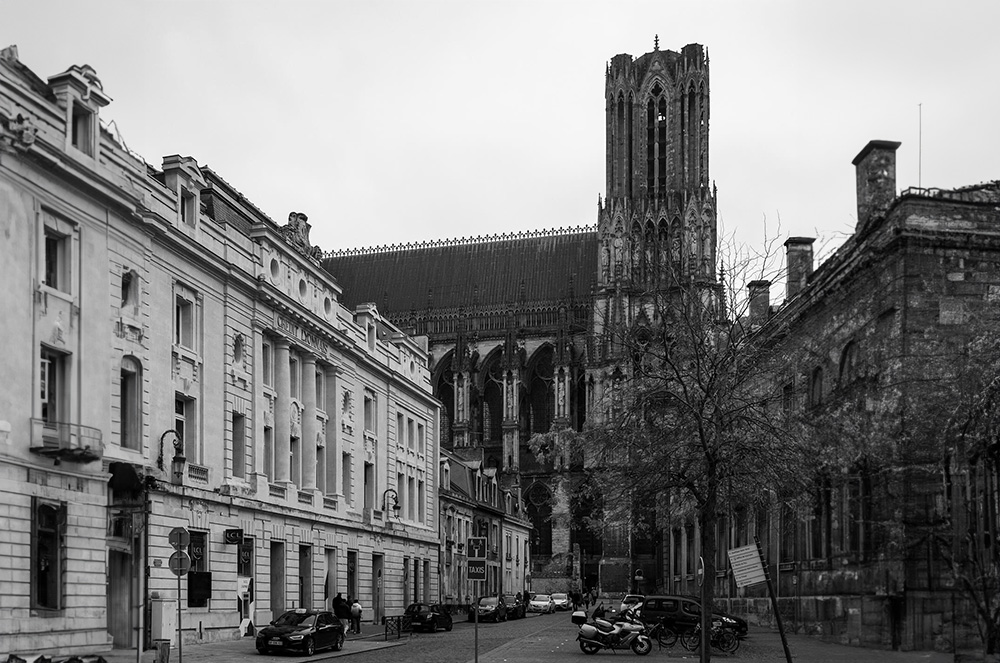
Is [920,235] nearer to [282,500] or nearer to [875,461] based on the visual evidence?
[875,461]

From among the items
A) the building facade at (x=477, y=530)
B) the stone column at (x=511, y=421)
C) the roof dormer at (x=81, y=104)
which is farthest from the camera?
the stone column at (x=511, y=421)

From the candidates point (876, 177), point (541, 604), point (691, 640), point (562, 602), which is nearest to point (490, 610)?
point (541, 604)

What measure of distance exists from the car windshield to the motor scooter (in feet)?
23.9

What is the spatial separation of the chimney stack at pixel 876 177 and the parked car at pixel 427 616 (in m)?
21.0

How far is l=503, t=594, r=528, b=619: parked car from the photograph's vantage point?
60.8 metres

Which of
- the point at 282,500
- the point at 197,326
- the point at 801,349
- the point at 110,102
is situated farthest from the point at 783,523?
→ the point at 110,102

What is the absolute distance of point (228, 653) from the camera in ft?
103

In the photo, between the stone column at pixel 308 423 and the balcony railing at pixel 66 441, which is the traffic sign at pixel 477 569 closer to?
the balcony railing at pixel 66 441

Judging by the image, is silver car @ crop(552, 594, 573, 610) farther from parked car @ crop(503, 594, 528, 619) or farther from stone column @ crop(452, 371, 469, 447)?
stone column @ crop(452, 371, 469, 447)

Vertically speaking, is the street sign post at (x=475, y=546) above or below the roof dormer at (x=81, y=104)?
below

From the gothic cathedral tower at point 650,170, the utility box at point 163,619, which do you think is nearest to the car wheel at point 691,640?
the utility box at point 163,619

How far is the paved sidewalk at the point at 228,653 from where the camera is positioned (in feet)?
90.2

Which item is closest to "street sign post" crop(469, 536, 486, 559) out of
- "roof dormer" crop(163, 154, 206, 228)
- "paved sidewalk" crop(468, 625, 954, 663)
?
"paved sidewalk" crop(468, 625, 954, 663)

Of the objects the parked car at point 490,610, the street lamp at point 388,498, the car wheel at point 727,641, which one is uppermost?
the street lamp at point 388,498
